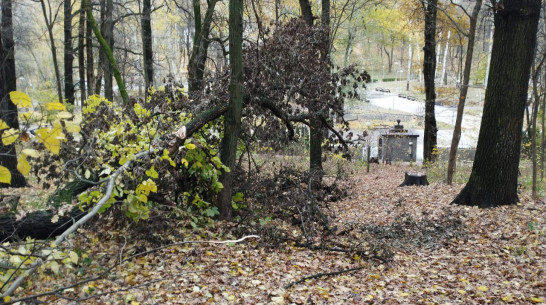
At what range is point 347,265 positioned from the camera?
212 inches

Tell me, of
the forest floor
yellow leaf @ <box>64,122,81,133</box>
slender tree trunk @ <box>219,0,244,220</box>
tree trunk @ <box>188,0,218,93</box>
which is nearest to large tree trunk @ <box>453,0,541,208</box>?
the forest floor

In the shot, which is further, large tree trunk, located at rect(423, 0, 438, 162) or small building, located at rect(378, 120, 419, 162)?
small building, located at rect(378, 120, 419, 162)

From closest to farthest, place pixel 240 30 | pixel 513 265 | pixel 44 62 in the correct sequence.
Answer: pixel 513 265, pixel 240 30, pixel 44 62

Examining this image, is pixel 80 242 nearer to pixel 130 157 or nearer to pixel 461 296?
pixel 130 157

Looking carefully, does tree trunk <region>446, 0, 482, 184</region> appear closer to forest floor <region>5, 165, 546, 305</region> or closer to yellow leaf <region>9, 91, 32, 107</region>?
forest floor <region>5, 165, 546, 305</region>

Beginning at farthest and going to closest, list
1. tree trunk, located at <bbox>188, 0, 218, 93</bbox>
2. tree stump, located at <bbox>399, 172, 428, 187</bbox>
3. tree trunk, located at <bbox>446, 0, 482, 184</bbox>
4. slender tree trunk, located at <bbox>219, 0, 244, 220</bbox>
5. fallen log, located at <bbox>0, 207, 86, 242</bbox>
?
tree stump, located at <bbox>399, 172, 428, 187</bbox> < tree trunk, located at <bbox>446, 0, 482, 184</bbox> < tree trunk, located at <bbox>188, 0, 218, 93</bbox> < slender tree trunk, located at <bbox>219, 0, 244, 220</bbox> < fallen log, located at <bbox>0, 207, 86, 242</bbox>

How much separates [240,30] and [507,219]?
16.9ft

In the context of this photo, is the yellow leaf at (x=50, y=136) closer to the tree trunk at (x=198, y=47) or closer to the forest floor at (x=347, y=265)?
the forest floor at (x=347, y=265)

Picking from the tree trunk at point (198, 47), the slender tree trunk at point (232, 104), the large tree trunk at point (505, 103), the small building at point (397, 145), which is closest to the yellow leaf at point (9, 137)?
the slender tree trunk at point (232, 104)

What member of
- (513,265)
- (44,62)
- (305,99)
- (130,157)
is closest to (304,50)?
(305,99)

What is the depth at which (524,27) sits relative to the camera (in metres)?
6.77

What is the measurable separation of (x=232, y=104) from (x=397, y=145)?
13919mm

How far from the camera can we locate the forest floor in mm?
4305

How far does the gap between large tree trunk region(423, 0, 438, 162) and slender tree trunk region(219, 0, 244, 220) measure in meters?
10.0
